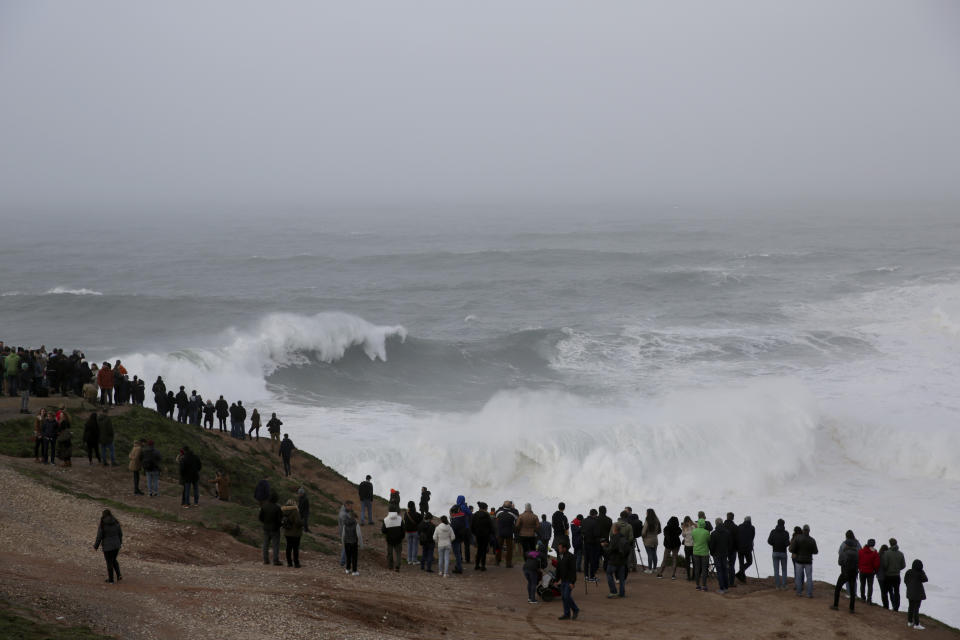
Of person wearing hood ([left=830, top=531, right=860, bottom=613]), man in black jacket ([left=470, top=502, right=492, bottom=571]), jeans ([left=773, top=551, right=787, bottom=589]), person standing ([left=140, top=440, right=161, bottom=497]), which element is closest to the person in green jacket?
jeans ([left=773, top=551, right=787, bottom=589])

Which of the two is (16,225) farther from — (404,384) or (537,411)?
(537,411)

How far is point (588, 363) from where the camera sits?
3931cm

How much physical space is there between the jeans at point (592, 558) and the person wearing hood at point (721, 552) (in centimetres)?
Answer: 184

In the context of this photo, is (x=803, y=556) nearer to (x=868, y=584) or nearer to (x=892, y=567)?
(x=868, y=584)

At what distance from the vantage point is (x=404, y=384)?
37.2 metres

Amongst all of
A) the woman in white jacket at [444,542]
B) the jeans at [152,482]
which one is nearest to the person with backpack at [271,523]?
the woman in white jacket at [444,542]

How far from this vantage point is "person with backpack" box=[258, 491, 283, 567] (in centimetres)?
1238

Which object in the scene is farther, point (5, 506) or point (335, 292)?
point (335, 292)

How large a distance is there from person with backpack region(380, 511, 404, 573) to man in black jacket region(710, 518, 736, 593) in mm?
4981

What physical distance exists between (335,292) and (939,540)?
151 feet

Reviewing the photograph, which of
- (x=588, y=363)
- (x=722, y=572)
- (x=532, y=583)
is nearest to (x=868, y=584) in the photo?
(x=722, y=572)

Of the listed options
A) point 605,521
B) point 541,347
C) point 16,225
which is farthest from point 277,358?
point 16,225

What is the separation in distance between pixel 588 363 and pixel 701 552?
1011 inches

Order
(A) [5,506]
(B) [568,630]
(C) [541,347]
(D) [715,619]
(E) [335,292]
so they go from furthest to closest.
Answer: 1. (E) [335,292]
2. (C) [541,347]
3. (A) [5,506]
4. (D) [715,619]
5. (B) [568,630]
